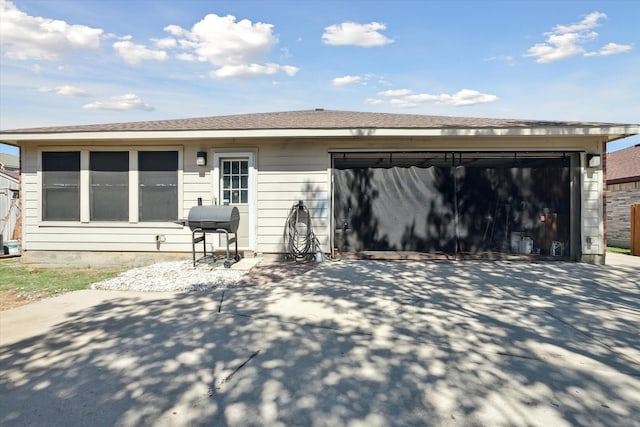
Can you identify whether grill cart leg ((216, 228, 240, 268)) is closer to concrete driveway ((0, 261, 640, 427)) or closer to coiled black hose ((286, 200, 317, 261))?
coiled black hose ((286, 200, 317, 261))

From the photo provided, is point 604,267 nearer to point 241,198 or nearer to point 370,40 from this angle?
point 241,198

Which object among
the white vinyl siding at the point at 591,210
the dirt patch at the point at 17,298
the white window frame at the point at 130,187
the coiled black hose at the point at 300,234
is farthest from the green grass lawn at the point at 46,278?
the white vinyl siding at the point at 591,210

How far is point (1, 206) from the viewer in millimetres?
11992

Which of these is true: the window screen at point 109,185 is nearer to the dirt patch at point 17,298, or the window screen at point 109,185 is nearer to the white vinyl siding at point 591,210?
the dirt patch at point 17,298

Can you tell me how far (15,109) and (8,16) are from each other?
991 cm

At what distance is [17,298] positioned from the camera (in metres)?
4.59

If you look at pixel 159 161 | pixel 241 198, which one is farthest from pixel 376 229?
pixel 159 161

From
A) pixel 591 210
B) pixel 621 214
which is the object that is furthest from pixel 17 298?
pixel 621 214

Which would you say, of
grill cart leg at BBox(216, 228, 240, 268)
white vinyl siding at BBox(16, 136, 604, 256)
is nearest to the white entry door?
white vinyl siding at BBox(16, 136, 604, 256)

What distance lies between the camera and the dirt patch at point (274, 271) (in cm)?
541

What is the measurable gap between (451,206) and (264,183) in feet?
13.6

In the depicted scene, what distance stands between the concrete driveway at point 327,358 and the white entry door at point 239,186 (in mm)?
2538

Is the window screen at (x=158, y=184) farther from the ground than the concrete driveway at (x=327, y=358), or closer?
farther from the ground

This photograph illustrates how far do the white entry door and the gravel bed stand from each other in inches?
38.1
